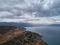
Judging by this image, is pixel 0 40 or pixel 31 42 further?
pixel 31 42

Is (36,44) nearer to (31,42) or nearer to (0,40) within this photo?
(31,42)

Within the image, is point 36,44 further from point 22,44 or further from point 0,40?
point 0,40

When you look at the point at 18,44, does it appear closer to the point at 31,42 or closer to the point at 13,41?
the point at 13,41

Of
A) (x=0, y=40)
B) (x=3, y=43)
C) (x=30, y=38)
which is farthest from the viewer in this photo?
(x=30, y=38)

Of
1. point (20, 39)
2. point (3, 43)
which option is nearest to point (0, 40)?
point (3, 43)

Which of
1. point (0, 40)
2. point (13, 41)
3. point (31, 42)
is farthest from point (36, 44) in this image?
point (0, 40)

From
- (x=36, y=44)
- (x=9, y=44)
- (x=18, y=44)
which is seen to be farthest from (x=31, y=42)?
(x=9, y=44)

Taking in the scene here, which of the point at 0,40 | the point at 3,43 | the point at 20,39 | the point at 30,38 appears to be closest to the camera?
the point at 3,43

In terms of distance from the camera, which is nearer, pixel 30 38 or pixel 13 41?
pixel 13 41

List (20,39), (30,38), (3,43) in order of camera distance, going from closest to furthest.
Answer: (3,43) < (20,39) < (30,38)
